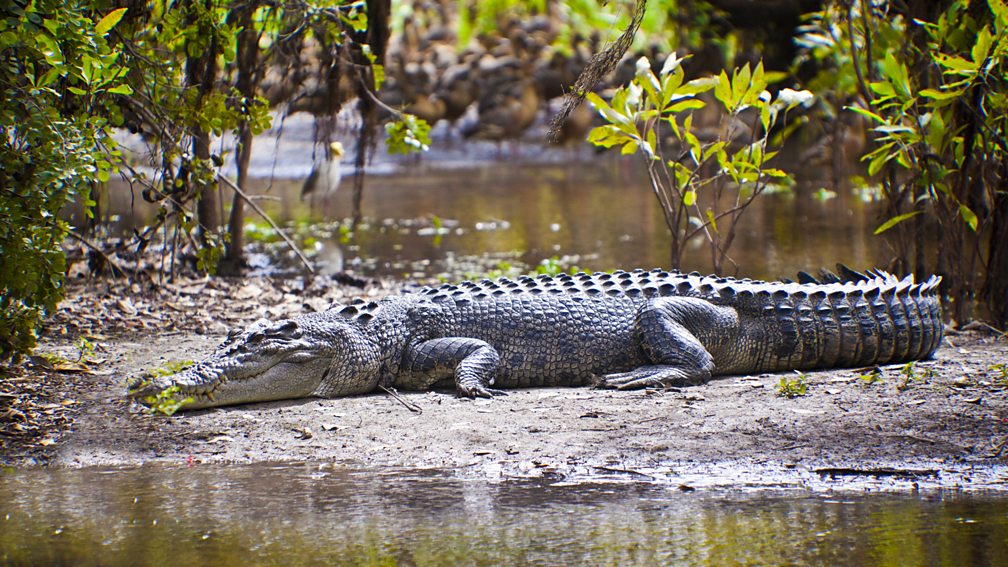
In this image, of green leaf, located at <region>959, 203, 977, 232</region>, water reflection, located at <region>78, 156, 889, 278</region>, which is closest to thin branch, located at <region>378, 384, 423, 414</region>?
water reflection, located at <region>78, 156, 889, 278</region>

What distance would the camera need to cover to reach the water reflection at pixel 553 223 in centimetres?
946

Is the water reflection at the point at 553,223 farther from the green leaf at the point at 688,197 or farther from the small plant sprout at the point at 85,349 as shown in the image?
the small plant sprout at the point at 85,349

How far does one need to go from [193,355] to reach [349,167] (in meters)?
14.0

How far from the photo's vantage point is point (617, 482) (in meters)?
3.93

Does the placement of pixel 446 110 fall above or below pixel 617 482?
above

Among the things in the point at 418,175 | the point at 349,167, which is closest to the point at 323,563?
the point at 418,175

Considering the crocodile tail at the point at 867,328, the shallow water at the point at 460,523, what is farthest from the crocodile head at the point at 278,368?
the crocodile tail at the point at 867,328

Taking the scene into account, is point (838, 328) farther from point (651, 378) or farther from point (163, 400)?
point (163, 400)

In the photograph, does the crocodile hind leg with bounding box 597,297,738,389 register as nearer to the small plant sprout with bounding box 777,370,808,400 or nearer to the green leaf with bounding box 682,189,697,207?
the small plant sprout with bounding box 777,370,808,400

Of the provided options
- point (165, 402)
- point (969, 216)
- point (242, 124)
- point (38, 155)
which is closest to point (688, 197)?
point (969, 216)

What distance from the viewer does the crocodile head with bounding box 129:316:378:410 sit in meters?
4.88

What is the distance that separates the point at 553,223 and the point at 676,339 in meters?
6.62

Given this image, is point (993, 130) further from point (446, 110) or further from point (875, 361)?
Result: point (446, 110)

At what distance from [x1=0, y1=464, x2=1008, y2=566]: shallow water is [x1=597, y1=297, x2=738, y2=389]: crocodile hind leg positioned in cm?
148
